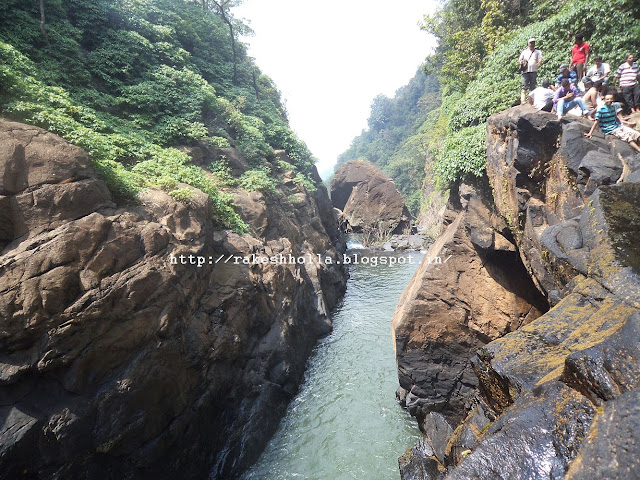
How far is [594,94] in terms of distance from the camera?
267 inches

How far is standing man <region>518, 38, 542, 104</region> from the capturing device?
8258 millimetres

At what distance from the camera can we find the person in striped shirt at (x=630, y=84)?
7.05m

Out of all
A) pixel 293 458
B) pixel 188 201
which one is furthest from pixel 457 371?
pixel 188 201

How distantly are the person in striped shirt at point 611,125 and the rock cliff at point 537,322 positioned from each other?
183 mm

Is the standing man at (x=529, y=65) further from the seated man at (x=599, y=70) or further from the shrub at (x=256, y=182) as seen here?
the shrub at (x=256, y=182)

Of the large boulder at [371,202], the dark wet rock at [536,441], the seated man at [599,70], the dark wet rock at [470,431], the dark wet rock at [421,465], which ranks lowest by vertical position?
the dark wet rock at [421,465]

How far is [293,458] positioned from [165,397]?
3.55 metres

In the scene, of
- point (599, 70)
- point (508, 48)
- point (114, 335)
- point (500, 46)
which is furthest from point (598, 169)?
point (114, 335)

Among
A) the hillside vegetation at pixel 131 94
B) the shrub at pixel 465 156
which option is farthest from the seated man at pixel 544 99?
the hillside vegetation at pixel 131 94

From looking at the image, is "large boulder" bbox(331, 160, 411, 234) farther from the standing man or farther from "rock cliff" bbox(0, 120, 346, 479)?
"rock cliff" bbox(0, 120, 346, 479)

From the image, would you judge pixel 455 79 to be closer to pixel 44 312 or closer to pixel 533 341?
pixel 533 341

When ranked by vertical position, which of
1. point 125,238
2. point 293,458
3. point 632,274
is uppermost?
point 125,238

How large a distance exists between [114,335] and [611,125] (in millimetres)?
10511

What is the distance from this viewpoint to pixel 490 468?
9.30 ft
